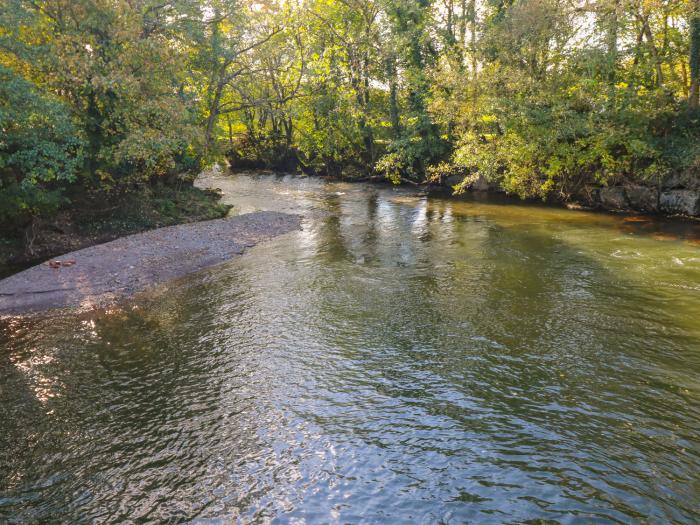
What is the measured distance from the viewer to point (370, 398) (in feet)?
31.6

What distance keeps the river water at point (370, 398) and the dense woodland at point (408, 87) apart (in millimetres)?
9087

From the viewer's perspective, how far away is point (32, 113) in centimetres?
1781

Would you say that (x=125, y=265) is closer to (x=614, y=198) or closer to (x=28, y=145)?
(x=28, y=145)

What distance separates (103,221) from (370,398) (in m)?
20.9

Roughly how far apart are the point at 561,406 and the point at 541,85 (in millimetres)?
23296

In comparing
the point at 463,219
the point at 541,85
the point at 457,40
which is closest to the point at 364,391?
the point at 463,219

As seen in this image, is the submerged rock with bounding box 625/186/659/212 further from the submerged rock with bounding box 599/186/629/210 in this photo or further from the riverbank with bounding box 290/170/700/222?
the submerged rock with bounding box 599/186/629/210

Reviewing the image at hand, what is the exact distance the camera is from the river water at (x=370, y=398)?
23.1 ft

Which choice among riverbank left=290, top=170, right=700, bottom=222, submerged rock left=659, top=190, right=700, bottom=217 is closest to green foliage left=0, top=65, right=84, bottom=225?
riverbank left=290, top=170, right=700, bottom=222

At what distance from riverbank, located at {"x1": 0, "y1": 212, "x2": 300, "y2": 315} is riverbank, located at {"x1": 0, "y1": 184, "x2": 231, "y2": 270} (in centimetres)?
184

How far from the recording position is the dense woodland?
20.2m

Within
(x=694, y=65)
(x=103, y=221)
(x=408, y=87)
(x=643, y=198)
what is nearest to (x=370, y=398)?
(x=103, y=221)

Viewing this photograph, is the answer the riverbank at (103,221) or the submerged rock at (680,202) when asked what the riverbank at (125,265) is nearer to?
the riverbank at (103,221)

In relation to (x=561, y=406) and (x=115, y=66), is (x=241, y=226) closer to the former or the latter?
(x=115, y=66)
